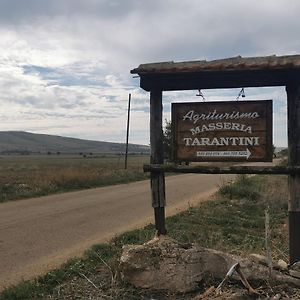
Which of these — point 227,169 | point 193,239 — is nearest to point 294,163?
point 227,169

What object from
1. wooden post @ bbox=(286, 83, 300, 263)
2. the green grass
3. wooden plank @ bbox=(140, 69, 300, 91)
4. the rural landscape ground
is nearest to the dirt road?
the rural landscape ground

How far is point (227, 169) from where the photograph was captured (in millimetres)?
6621

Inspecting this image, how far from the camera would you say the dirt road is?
807 cm

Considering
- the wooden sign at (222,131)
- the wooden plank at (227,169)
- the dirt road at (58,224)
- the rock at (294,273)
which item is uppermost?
the wooden sign at (222,131)

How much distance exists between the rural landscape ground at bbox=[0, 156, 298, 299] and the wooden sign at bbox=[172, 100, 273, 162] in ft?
4.64

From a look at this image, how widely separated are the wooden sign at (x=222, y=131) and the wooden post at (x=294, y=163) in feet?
1.13

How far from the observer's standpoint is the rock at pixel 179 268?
5423mm

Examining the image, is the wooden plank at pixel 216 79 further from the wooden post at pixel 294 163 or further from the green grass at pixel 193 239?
the green grass at pixel 193 239

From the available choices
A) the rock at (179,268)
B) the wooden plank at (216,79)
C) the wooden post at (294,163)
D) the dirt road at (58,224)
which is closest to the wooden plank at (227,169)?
the wooden post at (294,163)

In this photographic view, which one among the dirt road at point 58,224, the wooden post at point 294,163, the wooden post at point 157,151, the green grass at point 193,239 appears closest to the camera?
the green grass at point 193,239

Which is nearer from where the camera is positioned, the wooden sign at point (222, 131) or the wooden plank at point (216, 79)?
the wooden plank at point (216, 79)

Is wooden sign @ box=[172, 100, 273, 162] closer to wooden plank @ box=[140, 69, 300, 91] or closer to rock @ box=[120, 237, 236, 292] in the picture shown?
wooden plank @ box=[140, 69, 300, 91]

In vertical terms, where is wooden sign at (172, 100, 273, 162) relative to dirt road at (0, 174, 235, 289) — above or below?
above

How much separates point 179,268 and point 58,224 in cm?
688
